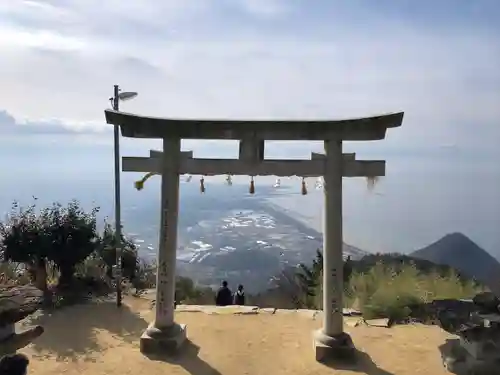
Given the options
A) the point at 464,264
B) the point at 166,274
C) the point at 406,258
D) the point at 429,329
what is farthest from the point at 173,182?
the point at 464,264

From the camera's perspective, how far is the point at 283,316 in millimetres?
10812

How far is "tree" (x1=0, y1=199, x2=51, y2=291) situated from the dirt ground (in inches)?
50.0

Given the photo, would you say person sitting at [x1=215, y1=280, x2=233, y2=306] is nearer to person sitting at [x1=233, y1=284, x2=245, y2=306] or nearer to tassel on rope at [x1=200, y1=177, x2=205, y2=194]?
person sitting at [x1=233, y1=284, x2=245, y2=306]

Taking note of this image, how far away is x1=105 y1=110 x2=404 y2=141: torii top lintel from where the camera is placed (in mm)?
8258

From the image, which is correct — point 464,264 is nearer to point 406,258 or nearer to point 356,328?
point 406,258

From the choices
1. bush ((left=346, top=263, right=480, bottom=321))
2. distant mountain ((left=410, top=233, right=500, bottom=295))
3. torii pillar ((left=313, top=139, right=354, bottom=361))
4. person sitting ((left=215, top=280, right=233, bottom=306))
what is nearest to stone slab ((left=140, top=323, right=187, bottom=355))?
torii pillar ((left=313, top=139, right=354, bottom=361))

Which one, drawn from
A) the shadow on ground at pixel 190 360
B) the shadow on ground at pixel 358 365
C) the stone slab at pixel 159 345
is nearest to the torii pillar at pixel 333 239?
the shadow on ground at pixel 358 365

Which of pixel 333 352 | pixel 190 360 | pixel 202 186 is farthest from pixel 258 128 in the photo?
pixel 190 360

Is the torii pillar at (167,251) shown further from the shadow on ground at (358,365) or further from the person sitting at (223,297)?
the person sitting at (223,297)

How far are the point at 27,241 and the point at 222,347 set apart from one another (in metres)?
4.99

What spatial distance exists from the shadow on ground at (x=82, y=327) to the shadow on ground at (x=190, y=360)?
109 centimetres

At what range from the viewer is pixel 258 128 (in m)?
8.46

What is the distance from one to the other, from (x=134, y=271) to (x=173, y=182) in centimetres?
586

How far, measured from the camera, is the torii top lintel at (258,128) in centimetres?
826
